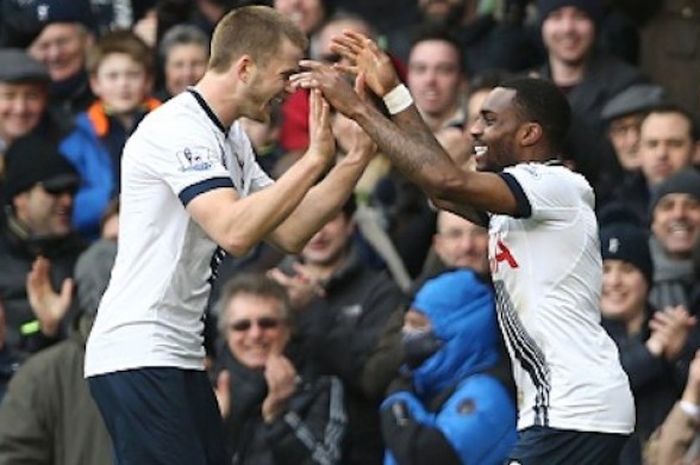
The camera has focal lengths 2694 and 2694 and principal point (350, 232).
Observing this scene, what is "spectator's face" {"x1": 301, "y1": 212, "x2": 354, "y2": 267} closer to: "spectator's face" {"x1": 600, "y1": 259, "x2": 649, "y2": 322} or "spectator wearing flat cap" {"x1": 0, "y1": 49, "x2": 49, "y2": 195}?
"spectator's face" {"x1": 600, "y1": 259, "x2": 649, "y2": 322}

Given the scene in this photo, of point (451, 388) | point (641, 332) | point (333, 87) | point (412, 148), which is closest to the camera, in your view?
point (412, 148)

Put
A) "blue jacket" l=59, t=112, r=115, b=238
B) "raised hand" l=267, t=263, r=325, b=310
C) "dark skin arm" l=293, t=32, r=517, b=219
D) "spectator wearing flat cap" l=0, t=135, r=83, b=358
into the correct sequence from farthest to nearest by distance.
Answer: "blue jacket" l=59, t=112, r=115, b=238
"spectator wearing flat cap" l=0, t=135, r=83, b=358
"raised hand" l=267, t=263, r=325, b=310
"dark skin arm" l=293, t=32, r=517, b=219

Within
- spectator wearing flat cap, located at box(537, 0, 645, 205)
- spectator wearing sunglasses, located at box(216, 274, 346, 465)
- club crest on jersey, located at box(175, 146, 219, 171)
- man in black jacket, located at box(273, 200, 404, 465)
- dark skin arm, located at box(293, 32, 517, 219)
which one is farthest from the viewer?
spectator wearing flat cap, located at box(537, 0, 645, 205)

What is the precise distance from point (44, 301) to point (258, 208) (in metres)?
3.66

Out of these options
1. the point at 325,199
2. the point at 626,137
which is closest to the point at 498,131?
the point at 325,199

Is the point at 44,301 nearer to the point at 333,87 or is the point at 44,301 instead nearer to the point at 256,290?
the point at 256,290

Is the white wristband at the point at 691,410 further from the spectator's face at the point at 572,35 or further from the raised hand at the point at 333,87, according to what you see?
the spectator's face at the point at 572,35

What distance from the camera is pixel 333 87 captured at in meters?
9.30

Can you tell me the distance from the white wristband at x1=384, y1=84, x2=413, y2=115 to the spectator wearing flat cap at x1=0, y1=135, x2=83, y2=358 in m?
3.91

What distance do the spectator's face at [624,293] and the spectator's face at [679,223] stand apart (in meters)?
0.61

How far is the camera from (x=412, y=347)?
11453 millimetres

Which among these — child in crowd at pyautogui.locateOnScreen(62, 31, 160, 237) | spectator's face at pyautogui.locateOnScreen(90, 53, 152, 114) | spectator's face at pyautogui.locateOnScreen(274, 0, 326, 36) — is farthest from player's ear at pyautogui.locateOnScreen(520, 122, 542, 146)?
spectator's face at pyautogui.locateOnScreen(274, 0, 326, 36)

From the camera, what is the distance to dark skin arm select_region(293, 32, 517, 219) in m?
9.12

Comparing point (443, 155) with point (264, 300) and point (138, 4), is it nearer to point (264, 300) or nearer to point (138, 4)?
point (264, 300)
